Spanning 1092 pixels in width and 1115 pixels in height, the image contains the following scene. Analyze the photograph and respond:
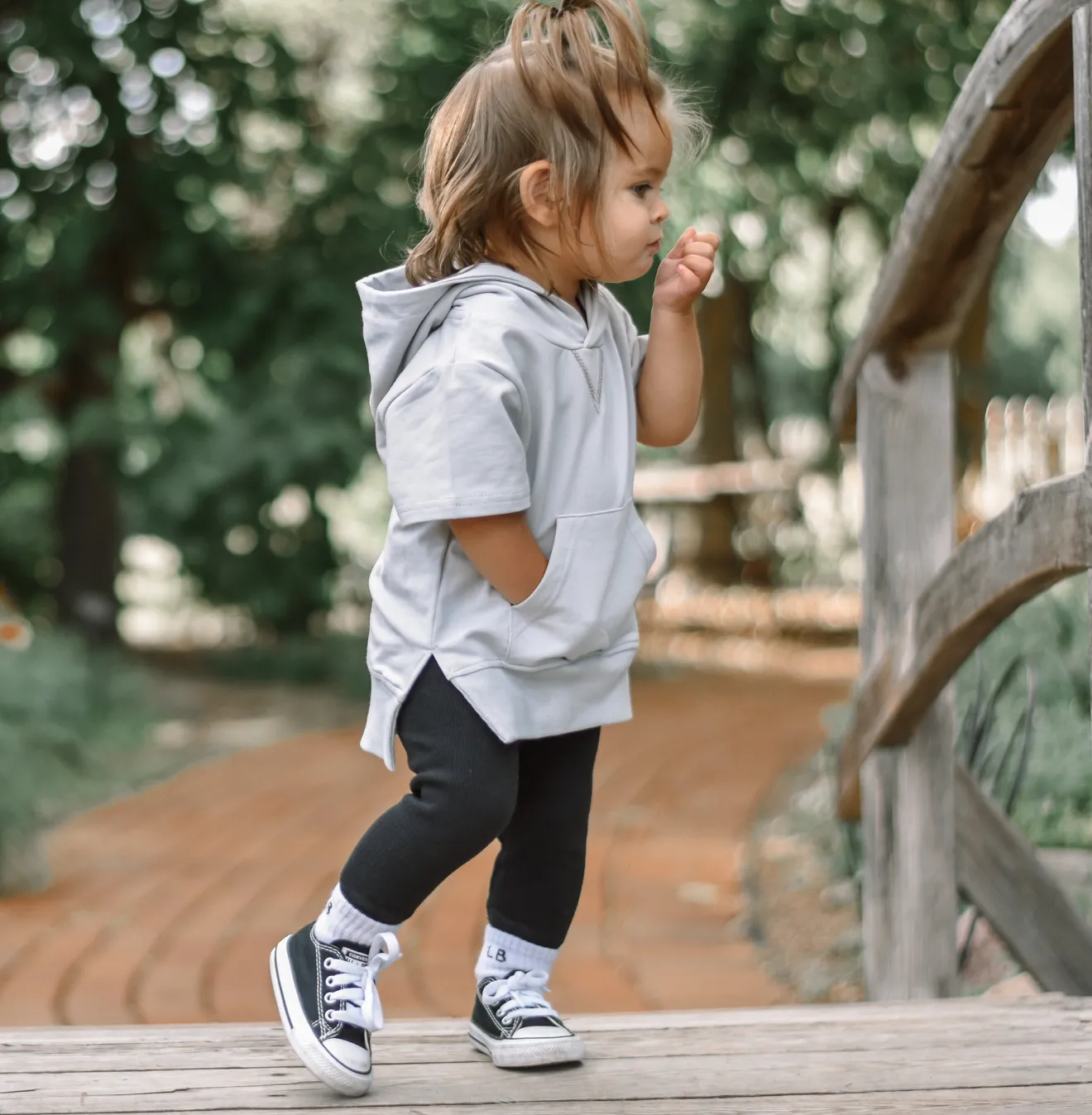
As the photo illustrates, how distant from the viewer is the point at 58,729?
486 cm

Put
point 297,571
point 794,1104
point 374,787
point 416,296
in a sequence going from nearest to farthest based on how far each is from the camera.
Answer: point 794,1104 < point 416,296 < point 374,787 < point 297,571

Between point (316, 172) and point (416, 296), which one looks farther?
point (316, 172)

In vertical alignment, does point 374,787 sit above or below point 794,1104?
below

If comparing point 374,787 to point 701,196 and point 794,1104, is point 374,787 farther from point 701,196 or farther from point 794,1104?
point 794,1104

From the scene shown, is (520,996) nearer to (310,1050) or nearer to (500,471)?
(310,1050)

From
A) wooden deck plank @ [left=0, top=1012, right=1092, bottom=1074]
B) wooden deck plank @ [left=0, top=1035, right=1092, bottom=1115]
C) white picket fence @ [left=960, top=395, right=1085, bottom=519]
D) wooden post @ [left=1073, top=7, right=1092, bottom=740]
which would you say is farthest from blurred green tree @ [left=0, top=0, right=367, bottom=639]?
wooden post @ [left=1073, top=7, right=1092, bottom=740]

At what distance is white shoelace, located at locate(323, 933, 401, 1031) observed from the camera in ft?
5.10

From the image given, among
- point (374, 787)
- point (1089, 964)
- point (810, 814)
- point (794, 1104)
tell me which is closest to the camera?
point (794, 1104)

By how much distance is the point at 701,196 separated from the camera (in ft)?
19.6

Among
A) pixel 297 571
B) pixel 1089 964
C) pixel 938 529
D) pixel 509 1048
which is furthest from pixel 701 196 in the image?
pixel 509 1048

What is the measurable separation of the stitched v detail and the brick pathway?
5.13ft

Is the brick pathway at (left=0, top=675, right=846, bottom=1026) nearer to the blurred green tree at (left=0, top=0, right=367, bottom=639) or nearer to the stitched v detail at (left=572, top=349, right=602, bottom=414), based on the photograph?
the blurred green tree at (left=0, top=0, right=367, bottom=639)

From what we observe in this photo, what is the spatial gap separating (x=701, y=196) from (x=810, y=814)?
112 inches

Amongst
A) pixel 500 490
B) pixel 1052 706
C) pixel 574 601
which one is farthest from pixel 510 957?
pixel 1052 706
